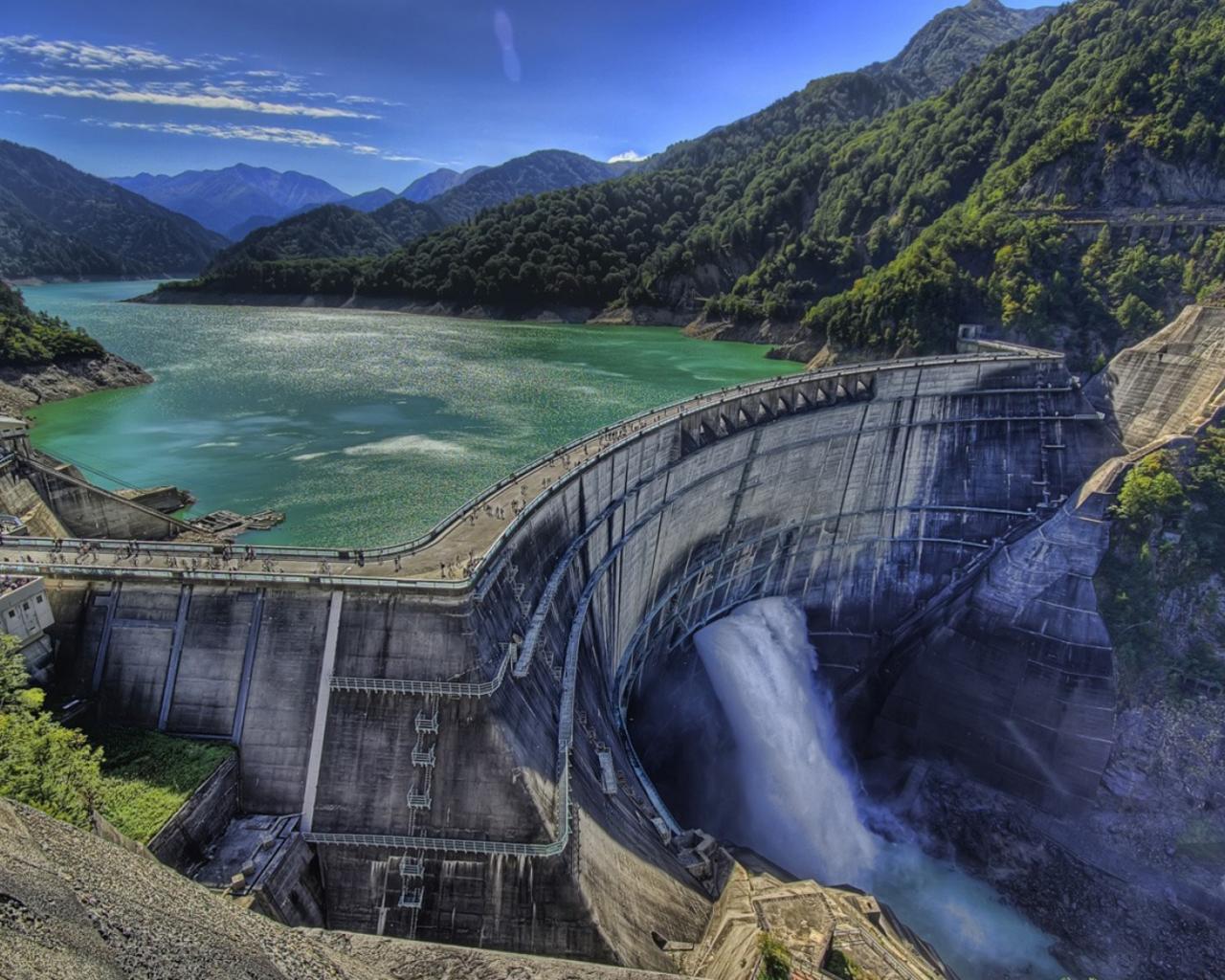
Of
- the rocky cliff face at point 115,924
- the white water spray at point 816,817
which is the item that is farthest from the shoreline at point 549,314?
the rocky cliff face at point 115,924

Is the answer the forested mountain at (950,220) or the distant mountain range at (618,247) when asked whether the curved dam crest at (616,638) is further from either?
the distant mountain range at (618,247)

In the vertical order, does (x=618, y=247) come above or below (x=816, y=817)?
above

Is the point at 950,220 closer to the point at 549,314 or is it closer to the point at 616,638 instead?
the point at 549,314

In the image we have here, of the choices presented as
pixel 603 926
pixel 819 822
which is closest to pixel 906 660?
pixel 819 822

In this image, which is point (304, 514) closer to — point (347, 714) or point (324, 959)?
point (347, 714)

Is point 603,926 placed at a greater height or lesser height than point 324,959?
lesser

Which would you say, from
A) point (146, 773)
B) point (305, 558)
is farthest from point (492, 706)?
→ point (146, 773)
